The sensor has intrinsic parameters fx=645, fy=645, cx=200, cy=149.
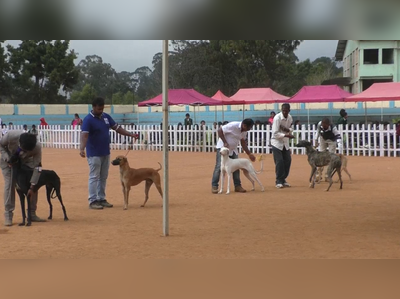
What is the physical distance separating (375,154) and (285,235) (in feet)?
51.8

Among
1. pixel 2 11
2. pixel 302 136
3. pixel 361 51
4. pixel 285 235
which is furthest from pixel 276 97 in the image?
pixel 2 11

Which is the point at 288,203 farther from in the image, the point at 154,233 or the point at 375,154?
the point at 375,154

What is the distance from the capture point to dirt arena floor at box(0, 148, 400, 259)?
7.46m

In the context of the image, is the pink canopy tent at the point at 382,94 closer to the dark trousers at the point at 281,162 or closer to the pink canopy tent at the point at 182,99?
the pink canopy tent at the point at 182,99

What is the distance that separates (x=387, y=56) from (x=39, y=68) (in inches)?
987

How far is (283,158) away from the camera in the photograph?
14.0 meters

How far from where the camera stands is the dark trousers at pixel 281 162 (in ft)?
45.4

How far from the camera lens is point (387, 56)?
1671 inches

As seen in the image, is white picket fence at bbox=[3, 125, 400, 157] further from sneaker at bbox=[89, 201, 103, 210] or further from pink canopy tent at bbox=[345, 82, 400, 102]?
sneaker at bbox=[89, 201, 103, 210]

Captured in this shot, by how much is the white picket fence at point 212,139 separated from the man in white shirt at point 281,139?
→ 7535 mm

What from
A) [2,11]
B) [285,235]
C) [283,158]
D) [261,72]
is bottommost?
[285,235]

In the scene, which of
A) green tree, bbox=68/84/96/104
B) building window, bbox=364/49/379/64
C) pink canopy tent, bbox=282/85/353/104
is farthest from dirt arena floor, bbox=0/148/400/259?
green tree, bbox=68/84/96/104

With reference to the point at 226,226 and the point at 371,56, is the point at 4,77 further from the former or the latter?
the point at 226,226

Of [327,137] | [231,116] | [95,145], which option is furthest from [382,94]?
[95,145]
